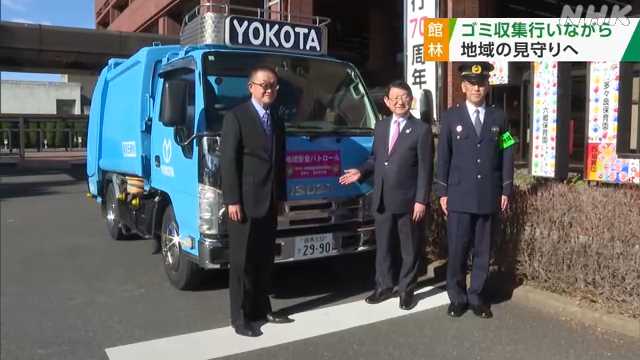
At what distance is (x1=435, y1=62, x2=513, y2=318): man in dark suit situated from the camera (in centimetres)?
459

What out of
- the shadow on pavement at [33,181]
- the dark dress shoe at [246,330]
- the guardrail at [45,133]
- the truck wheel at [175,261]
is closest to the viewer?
the dark dress shoe at [246,330]

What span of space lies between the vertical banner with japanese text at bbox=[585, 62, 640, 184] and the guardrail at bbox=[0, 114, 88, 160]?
27181 millimetres

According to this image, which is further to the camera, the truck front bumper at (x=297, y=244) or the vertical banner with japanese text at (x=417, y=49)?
the vertical banner with japanese text at (x=417, y=49)

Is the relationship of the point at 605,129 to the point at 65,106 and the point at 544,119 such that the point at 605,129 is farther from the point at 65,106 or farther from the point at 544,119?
the point at 65,106

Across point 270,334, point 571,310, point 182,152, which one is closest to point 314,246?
point 270,334

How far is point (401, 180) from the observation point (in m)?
4.83

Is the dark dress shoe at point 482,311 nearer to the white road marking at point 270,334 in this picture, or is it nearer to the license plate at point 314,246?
the white road marking at point 270,334

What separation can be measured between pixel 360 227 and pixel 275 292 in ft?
3.58

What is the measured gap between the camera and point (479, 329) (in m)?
4.48

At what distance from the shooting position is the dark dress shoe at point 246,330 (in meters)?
4.45

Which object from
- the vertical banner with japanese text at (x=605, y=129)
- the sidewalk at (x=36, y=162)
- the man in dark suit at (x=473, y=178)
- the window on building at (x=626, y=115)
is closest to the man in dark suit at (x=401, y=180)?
the man in dark suit at (x=473, y=178)

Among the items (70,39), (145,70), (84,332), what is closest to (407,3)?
(145,70)

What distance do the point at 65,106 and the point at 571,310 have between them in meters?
58.0

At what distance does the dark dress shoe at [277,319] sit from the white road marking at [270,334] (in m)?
0.05
